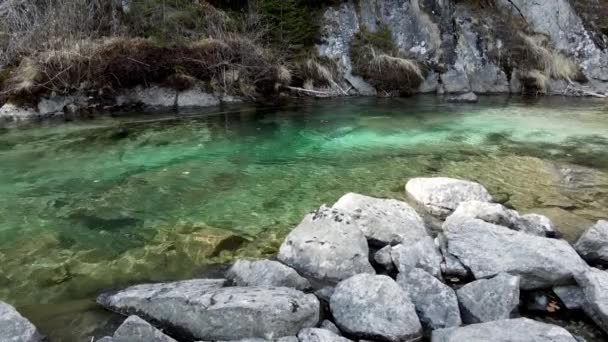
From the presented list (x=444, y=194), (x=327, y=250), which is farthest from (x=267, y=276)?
(x=444, y=194)

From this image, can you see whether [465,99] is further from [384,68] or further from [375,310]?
[375,310]

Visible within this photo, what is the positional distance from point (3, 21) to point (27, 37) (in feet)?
2.99

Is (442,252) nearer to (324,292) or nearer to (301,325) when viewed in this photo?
(324,292)

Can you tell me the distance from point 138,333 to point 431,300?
79.2 inches

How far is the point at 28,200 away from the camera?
5445 mm

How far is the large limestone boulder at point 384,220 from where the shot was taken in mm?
4492

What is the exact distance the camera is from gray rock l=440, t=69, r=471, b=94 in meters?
14.6

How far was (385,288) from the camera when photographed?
3357 millimetres

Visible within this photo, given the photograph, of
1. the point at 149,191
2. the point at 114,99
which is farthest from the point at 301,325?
the point at 114,99

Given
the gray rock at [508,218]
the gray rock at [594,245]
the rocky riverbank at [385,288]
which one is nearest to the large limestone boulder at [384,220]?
the rocky riverbank at [385,288]

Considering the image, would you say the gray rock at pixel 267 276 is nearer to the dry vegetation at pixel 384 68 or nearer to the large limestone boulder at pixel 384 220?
the large limestone boulder at pixel 384 220

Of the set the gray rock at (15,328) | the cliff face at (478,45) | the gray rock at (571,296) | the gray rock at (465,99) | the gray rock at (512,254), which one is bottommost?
the gray rock at (571,296)

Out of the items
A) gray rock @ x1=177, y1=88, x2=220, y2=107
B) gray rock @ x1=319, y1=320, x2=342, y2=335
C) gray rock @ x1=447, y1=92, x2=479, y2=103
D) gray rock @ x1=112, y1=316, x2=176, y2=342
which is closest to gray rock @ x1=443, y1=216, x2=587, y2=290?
gray rock @ x1=319, y1=320, x2=342, y2=335

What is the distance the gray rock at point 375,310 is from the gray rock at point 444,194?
2133mm
